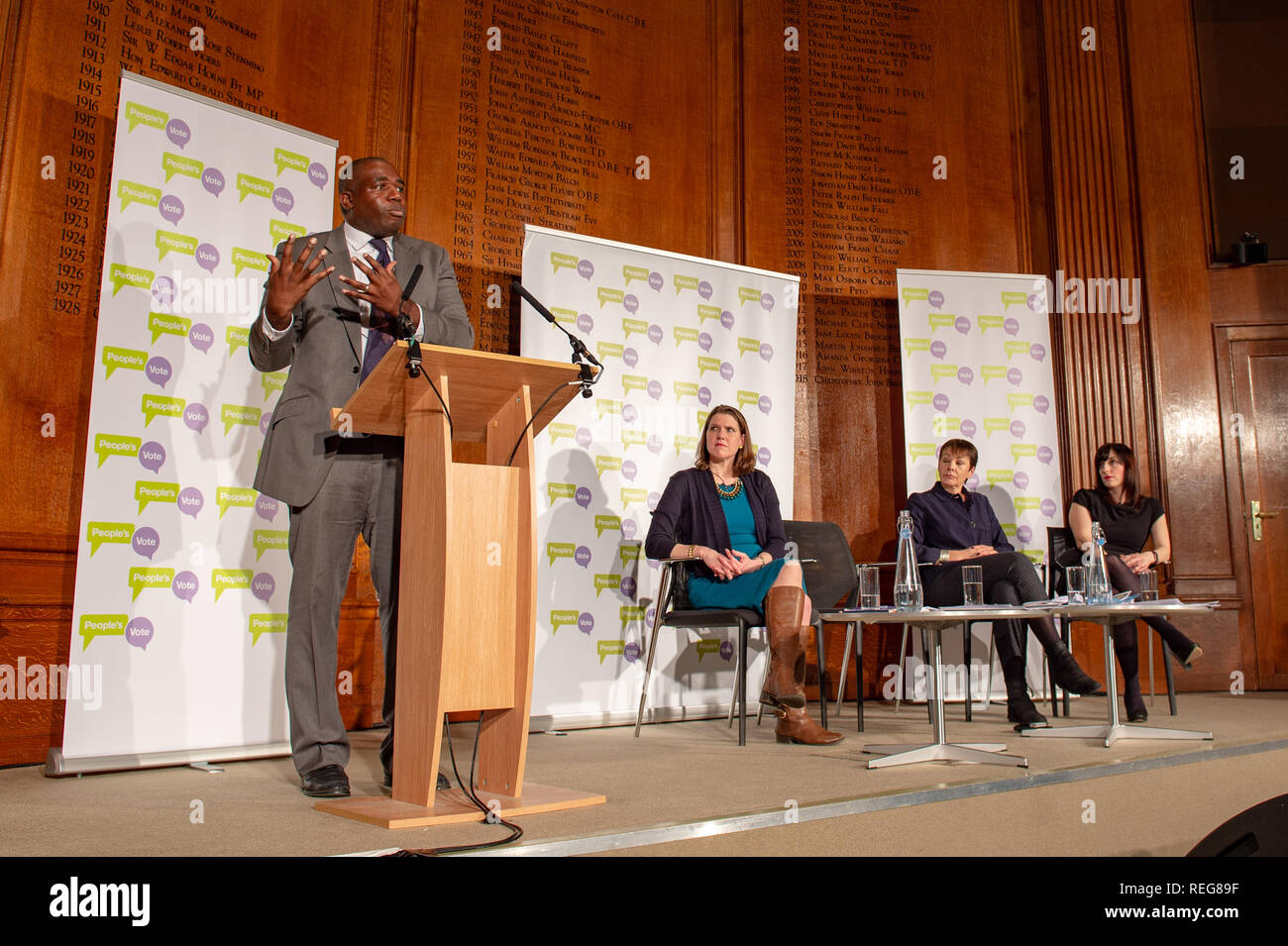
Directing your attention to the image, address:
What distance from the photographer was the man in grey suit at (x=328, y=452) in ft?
8.33

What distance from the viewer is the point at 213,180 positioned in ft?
11.5

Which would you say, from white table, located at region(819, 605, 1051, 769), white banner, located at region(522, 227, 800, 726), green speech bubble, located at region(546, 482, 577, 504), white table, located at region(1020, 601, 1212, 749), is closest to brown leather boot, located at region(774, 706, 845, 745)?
white table, located at region(819, 605, 1051, 769)

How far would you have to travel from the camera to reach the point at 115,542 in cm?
317

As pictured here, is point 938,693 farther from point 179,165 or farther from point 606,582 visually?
point 179,165

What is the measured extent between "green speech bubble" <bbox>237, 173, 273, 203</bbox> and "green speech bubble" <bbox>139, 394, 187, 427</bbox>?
794 mm

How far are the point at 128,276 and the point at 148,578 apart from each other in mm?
1006

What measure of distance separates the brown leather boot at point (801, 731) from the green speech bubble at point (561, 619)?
1.07 meters

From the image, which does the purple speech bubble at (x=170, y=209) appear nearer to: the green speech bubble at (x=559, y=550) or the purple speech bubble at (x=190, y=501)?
the purple speech bubble at (x=190, y=501)

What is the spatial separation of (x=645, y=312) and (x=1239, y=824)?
3.71 m

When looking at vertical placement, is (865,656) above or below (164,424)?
below

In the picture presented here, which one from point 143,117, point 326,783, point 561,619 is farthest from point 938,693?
point 143,117
